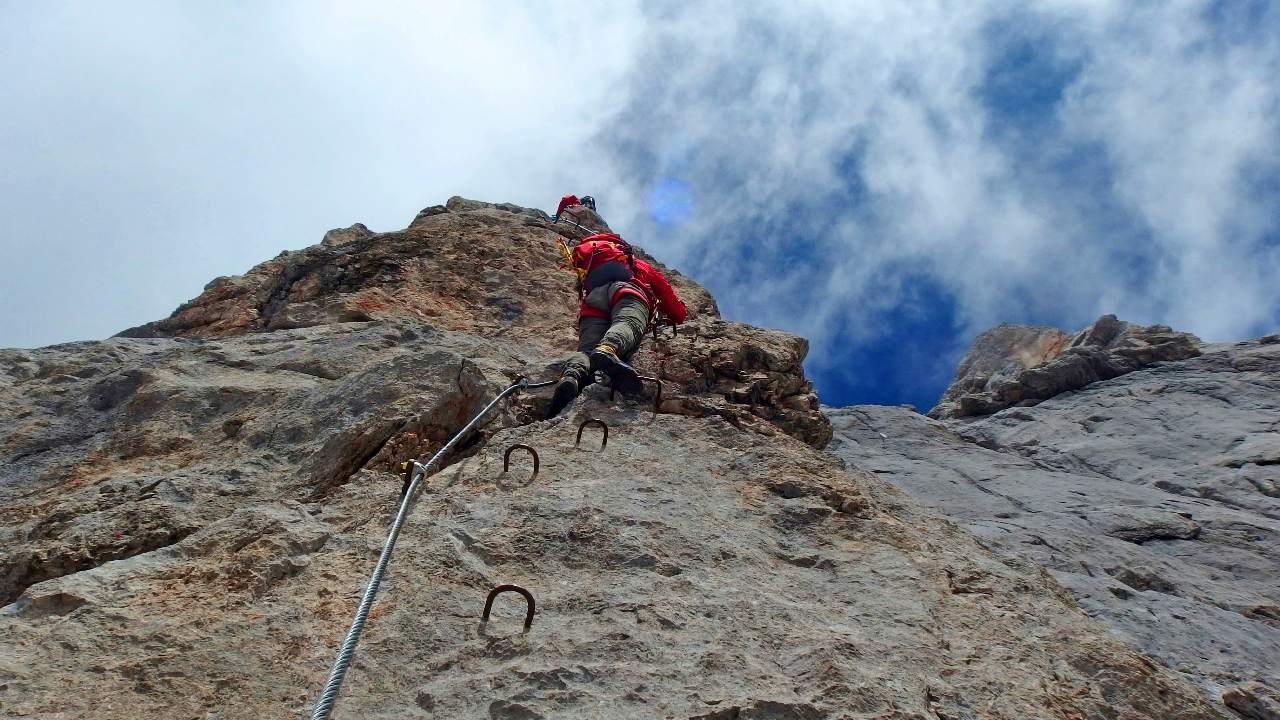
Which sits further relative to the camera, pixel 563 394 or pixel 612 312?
pixel 612 312

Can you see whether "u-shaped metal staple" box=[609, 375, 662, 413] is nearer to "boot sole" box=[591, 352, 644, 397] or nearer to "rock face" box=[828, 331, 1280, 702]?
"boot sole" box=[591, 352, 644, 397]

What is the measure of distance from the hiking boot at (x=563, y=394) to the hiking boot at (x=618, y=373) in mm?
197

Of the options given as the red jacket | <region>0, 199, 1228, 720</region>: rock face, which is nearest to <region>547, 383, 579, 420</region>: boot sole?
<region>0, 199, 1228, 720</region>: rock face

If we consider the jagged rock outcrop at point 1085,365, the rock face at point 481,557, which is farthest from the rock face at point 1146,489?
the rock face at point 481,557

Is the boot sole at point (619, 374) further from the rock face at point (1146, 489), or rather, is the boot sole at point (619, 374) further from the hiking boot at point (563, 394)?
the rock face at point (1146, 489)

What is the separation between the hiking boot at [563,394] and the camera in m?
5.66

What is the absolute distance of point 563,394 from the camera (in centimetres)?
566

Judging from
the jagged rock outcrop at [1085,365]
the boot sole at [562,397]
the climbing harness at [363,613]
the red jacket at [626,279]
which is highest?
the jagged rock outcrop at [1085,365]

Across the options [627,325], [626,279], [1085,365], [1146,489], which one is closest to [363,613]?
[627,325]

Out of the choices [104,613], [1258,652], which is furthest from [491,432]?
[1258,652]

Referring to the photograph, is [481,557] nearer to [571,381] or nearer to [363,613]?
[363,613]

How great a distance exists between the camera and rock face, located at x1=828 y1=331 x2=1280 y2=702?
5.09 m

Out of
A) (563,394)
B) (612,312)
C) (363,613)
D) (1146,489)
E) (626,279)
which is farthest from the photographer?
(1146,489)

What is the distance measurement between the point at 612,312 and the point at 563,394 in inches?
53.0
